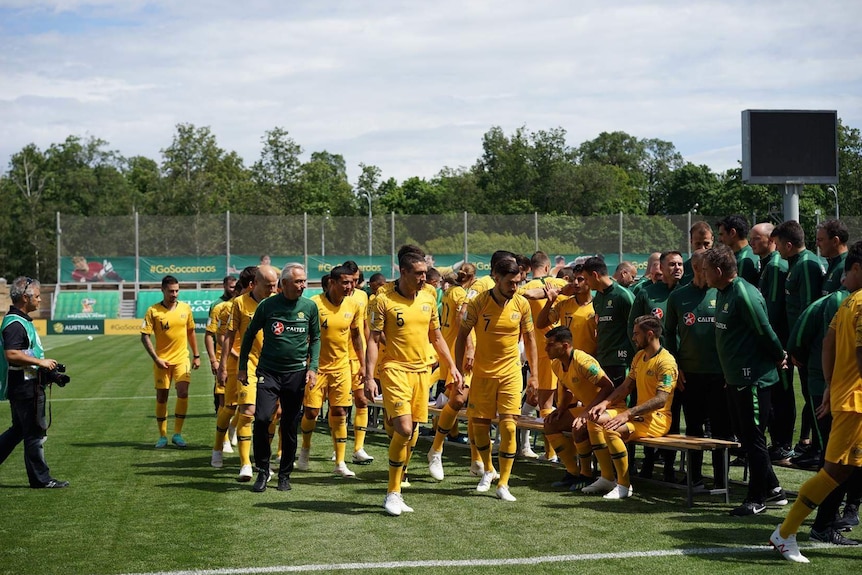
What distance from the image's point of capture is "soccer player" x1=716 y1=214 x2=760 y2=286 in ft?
33.9

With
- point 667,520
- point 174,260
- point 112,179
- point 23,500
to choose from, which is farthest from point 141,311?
point 112,179

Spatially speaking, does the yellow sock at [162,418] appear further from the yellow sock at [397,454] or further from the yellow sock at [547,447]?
the yellow sock at [397,454]

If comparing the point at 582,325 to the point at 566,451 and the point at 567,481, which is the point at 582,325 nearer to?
the point at 566,451

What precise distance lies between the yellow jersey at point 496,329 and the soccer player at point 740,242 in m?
2.34

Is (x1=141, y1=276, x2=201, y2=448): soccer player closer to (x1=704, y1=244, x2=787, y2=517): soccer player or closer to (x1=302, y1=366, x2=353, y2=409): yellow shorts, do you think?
(x1=302, y1=366, x2=353, y2=409): yellow shorts

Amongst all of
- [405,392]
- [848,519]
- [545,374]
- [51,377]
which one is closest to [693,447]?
[848,519]

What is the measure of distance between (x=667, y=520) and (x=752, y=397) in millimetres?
1205

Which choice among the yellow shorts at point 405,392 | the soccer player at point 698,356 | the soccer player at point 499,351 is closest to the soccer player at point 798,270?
the soccer player at point 698,356

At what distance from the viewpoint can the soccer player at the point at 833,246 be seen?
8938 millimetres

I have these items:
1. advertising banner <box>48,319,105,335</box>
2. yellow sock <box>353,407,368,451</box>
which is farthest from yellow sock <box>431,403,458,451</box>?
advertising banner <box>48,319,105,335</box>

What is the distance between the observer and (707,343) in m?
9.28

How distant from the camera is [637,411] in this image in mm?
9062

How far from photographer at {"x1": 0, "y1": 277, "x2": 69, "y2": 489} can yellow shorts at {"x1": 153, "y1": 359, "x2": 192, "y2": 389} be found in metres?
3.19

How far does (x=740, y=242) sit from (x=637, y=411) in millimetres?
2529
